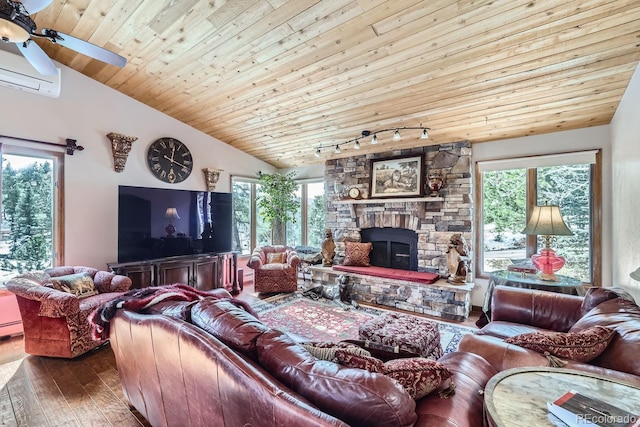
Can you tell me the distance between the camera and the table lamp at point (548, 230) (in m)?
2.82

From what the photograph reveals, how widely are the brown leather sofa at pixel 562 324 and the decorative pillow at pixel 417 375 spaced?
0.59 metres

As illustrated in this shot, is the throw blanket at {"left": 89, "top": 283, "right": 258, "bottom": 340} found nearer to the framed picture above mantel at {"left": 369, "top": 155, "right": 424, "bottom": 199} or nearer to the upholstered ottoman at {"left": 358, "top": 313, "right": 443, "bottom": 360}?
the upholstered ottoman at {"left": 358, "top": 313, "right": 443, "bottom": 360}

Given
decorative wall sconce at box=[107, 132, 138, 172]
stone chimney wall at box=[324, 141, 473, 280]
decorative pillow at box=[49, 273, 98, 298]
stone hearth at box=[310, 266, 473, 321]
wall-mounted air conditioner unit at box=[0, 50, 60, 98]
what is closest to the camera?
wall-mounted air conditioner unit at box=[0, 50, 60, 98]

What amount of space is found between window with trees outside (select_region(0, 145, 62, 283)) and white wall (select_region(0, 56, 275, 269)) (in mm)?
140

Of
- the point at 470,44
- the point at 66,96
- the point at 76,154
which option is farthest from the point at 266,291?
the point at 470,44

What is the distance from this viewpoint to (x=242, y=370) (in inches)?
41.4

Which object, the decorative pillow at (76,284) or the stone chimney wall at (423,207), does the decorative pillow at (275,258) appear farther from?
the decorative pillow at (76,284)

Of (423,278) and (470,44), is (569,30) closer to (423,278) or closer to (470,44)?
(470,44)

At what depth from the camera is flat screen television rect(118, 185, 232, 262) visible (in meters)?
3.96

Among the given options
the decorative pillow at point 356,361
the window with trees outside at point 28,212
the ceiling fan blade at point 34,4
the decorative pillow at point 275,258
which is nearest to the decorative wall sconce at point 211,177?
the decorative pillow at point 275,258

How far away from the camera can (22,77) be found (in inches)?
120

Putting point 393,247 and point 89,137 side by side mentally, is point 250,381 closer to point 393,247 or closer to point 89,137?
point 393,247

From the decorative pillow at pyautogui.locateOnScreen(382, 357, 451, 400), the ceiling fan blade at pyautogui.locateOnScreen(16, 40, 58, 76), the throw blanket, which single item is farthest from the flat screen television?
the decorative pillow at pyautogui.locateOnScreen(382, 357, 451, 400)

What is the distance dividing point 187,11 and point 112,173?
8.77ft
